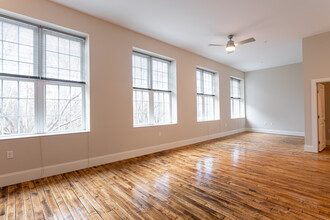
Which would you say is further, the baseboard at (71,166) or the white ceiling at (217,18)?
the white ceiling at (217,18)

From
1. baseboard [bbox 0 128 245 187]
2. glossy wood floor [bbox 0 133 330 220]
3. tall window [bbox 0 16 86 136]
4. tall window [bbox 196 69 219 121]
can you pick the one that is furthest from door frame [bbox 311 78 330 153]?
tall window [bbox 0 16 86 136]

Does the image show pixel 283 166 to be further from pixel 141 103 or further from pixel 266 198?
pixel 141 103

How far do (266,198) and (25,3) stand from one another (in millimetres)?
4811

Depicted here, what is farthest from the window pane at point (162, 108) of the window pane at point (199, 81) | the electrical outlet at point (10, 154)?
the electrical outlet at point (10, 154)

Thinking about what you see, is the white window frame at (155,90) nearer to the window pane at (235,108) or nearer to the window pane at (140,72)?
the window pane at (140,72)

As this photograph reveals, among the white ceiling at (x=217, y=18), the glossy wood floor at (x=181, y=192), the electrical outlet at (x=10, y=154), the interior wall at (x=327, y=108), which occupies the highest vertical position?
the white ceiling at (x=217, y=18)

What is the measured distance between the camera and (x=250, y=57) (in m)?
6.12

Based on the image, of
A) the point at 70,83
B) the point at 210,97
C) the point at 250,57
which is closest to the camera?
the point at 70,83

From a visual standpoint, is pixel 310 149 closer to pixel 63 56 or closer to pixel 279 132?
pixel 279 132

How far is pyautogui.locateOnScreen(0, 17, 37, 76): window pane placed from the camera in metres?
2.68

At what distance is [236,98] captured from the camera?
812 cm

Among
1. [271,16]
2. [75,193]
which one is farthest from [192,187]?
[271,16]

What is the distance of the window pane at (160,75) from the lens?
4781mm

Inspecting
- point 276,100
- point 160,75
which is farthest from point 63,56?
point 276,100
